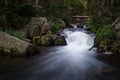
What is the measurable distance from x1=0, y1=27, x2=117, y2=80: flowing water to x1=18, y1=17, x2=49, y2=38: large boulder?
4.02 m

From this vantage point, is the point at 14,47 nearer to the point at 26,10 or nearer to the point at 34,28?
the point at 34,28

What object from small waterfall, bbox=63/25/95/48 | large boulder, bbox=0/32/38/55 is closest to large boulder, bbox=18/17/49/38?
small waterfall, bbox=63/25/95/48

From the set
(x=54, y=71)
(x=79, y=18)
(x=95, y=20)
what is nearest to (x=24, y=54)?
(x=54, y=71)

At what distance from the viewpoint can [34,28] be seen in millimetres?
18297

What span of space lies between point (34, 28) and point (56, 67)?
27.2 feet

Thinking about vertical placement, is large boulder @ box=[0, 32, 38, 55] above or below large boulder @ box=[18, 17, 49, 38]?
below

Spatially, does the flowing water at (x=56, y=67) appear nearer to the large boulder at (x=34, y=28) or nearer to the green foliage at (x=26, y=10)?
the large boulder at (x=34, y=28)

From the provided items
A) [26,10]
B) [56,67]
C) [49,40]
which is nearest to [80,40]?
[49,40]

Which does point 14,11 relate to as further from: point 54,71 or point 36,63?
point 54,71

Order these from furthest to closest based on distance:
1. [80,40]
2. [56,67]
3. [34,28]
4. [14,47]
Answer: [80,40] → [34,28] → [14,47] → [56,67]

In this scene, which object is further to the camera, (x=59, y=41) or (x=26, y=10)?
(x=26, y=10)

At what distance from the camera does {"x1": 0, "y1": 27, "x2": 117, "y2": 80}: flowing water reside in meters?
8.98

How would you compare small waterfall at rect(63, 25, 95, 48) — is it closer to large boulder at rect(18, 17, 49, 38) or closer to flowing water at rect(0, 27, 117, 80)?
large boulder at rect(18, 17, 49, 38)

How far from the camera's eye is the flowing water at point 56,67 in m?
8.98
